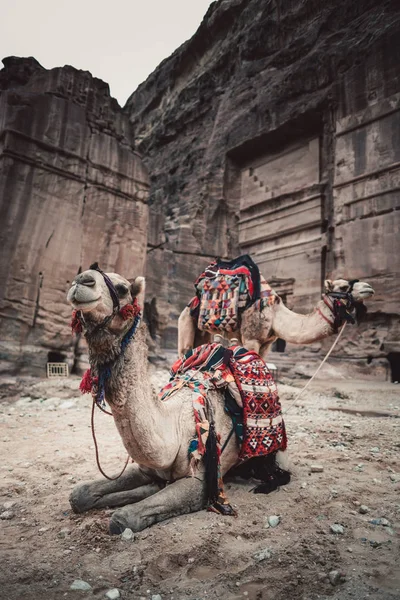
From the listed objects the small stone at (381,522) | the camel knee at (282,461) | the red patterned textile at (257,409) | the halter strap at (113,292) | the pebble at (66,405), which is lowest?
the pebble at (66,405)

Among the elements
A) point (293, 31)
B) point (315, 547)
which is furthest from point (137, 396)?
point (293, 31)

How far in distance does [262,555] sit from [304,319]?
308 cm

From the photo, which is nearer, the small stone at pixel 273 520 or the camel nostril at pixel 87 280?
the camel nostril at pixel 87 280

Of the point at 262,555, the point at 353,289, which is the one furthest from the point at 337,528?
the point at 353,289

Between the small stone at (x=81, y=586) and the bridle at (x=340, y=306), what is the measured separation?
138 inches

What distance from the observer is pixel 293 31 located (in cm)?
1630

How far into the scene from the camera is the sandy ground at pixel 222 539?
157cm

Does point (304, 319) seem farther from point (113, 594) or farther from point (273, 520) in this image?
point (113, 594)

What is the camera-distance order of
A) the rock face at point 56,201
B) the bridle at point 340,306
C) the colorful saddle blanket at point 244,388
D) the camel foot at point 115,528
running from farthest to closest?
the rock face at point 56,201
the bridle at point 340,306
the colorful saddle blanket at point 244,388
the camel foot at point 115,528

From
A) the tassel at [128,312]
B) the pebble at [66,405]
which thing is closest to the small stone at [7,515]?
the tassel at [128,312]

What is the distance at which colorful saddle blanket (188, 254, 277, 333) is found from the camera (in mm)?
4707

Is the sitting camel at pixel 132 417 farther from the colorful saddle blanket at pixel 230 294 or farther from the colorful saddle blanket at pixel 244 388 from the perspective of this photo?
the colorful saddle blanket at pixel 230 294

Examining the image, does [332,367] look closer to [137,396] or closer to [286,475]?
[286,475]

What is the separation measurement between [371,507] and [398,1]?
16.2 meters
